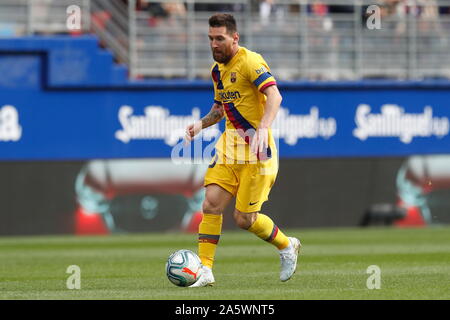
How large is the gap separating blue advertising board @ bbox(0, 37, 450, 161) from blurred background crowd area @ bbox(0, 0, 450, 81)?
2.02ft

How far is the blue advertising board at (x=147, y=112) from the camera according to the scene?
66.8ft

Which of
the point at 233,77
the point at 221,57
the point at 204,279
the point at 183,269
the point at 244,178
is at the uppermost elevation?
the point at 221,57

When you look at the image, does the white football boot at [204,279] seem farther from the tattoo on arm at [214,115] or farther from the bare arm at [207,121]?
the tattoo on arm at [214,115]

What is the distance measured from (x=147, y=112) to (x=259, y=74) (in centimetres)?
1155

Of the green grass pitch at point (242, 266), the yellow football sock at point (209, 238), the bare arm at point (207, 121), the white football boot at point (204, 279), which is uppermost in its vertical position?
the bare arm at point (207, 121)

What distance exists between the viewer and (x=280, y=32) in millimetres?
22359

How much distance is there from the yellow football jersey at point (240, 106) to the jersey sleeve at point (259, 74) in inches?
1.1

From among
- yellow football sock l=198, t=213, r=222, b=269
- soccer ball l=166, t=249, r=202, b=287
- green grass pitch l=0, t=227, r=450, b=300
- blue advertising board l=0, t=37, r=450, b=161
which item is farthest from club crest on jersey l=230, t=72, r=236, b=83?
blue advertising board l=0, t=37, r=450, b=161

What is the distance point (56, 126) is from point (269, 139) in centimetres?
1125

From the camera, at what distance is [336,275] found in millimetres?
10680

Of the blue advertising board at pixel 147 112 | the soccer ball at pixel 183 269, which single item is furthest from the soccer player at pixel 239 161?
the blue advertising board at pixel 147 112

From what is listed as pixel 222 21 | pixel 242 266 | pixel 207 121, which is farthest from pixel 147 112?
pixel 222 21

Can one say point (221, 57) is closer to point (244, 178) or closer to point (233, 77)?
point (233, 77)
